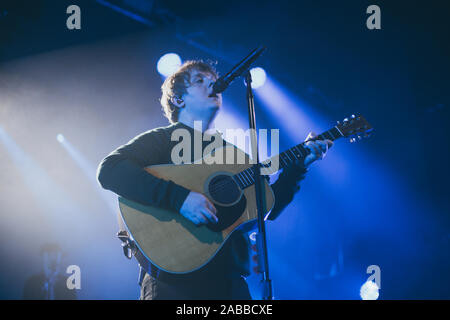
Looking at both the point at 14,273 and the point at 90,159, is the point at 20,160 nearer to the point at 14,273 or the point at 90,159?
the point at 90,159

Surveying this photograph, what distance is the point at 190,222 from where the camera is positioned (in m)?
1.88

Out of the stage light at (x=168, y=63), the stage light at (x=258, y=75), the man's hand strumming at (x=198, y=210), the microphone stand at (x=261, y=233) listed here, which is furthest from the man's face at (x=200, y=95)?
the stage light at (x=258, y=75)

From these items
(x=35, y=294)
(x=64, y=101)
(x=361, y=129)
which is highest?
(x=64, y=101)

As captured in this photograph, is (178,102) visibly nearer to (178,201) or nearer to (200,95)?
(200,95)

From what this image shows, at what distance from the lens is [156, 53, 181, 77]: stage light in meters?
4.91

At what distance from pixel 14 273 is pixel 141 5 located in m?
4.81

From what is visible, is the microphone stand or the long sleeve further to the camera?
the long sleeve

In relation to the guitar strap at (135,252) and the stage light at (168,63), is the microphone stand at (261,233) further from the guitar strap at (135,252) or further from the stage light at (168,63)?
the stage light at (168,63)

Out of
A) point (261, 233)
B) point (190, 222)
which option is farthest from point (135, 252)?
point (261, 233)

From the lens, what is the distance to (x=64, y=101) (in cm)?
511

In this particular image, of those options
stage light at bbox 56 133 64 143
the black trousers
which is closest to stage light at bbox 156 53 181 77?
stage light at bbox 56 133 64 143

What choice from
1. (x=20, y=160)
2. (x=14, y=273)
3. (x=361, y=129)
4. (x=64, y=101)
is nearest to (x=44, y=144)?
(x=20, y=160)

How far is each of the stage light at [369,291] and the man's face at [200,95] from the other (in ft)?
13.9

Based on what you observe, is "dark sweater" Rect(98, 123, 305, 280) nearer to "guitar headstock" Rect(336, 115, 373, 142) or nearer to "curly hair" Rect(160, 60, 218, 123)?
"curly hair" Rect(160, 60, 218, 123)
